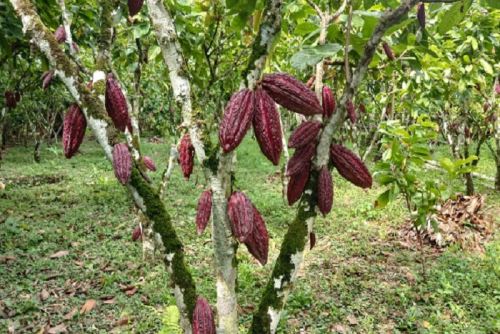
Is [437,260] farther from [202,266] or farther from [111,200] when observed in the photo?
[111,200]

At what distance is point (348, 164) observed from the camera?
91 centimetres

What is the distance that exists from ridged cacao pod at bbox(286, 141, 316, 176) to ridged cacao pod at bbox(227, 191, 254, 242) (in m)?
0.11

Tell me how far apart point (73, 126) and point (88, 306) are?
2348 millimetres

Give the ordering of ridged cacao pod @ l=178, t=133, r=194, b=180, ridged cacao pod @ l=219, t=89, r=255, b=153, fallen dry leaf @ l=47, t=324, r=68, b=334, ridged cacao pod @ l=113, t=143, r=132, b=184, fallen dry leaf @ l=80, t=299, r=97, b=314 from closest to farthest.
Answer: ridged cacao pod @ l=219, t=89, r=255, b=153 → ridged cacao pod @ l=113, t=143, r=132, b=184 → ridged cacao pod @ l=178, t=133, r=194, b=180 → fallen dry leaf @ l=47, t=324, r=68, b=334 → fallen dry leaf @ l=80, t=299, r=97, b=314

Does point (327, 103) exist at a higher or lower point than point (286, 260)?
higher

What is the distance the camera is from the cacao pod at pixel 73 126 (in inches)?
36.1

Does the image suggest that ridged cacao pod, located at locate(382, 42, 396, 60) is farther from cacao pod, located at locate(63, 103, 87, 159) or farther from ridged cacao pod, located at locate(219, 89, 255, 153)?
cacao pod, located at locate(63, 103, 87, 159)

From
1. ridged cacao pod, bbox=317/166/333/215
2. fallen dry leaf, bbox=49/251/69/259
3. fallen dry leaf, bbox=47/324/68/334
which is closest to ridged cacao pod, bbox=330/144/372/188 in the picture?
ridged cacao pod, bbox=317/166/333/215

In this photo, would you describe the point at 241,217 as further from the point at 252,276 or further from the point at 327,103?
the point at 252,276

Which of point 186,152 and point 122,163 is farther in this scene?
point 186,152

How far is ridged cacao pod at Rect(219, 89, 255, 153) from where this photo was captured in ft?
2.46

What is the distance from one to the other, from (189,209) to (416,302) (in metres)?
2.92

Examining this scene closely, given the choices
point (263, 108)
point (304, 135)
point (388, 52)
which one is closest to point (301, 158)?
point (304, 135)

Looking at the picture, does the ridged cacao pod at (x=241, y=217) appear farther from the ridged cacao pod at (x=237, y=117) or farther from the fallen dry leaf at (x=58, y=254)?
the fallen dry leaf at (x=58, y=254)
